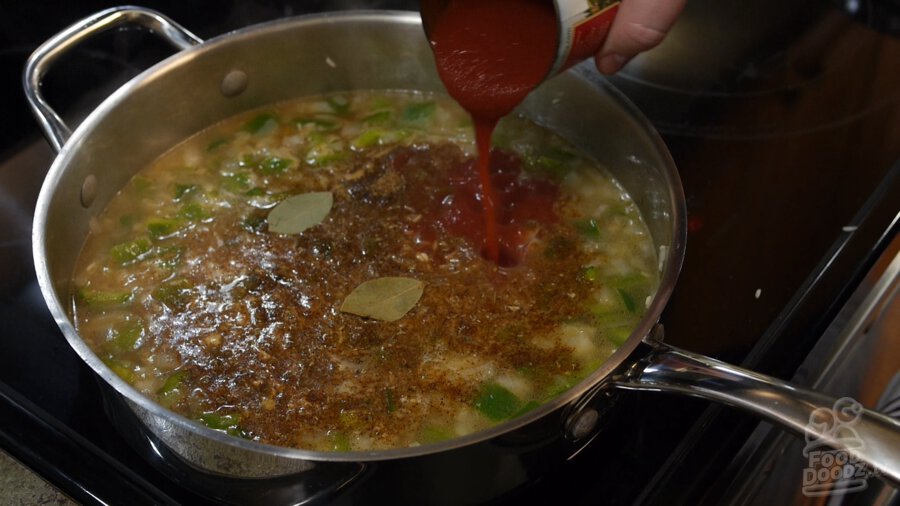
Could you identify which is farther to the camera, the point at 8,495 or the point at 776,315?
the point at 776,315

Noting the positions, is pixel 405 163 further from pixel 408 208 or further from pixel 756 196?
pixel 756 196

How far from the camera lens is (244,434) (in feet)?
3.90

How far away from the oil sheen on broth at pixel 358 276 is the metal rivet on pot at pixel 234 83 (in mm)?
74

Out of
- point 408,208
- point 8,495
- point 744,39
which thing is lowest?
point 8,495

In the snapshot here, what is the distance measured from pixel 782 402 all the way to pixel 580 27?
0.57 meters

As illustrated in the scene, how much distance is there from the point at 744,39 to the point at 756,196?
1.56 feet

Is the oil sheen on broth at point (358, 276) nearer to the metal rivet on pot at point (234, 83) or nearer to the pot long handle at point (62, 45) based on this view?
the metal rivet on pot at point (234, 83)

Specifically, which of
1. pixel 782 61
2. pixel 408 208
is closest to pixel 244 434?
pixel 408 208

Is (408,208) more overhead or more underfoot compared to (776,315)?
more overhead

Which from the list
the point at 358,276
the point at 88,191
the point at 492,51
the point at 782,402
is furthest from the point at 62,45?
the point at 782,402

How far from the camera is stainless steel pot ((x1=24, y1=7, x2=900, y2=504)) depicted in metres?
0.95

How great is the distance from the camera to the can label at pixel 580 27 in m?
1.12

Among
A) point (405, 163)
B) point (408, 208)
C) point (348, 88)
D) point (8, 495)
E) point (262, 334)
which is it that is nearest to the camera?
point (8, 495)

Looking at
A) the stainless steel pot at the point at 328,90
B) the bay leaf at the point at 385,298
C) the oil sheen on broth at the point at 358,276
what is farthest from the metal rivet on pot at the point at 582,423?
the bay leaf at the point at 385,298
